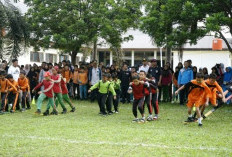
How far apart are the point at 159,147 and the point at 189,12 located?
917 cm

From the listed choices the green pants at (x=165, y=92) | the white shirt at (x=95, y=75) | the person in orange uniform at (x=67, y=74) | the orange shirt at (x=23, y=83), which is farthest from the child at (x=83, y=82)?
the orange shirt at (x=23, y=83)

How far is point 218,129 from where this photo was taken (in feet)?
32.5

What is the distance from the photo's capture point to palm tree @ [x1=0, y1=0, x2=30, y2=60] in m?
15.7

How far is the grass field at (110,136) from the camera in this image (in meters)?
7.13

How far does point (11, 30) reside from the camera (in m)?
16.5

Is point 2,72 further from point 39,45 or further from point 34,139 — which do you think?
point 39,45

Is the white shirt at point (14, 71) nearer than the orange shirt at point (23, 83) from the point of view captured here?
No

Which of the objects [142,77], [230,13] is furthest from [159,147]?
[230,13]

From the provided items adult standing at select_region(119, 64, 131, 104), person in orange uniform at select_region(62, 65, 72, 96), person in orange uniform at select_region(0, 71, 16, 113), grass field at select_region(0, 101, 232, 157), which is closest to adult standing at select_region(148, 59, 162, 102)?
adult standing at select_region(119, 64, 131, 104)

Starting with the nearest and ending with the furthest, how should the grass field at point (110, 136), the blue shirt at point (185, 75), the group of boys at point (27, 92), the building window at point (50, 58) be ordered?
the grass field at point (110, 136) → the group of boys at point (27, 92) → the blue shirt at point (185, 75) → the building window at point (50, 58)

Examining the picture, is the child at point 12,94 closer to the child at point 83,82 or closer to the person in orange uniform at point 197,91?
the child at point 83,82

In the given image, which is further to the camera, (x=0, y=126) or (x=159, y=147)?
(x=0, y=126)

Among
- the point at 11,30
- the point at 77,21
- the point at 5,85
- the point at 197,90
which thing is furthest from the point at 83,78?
the point at 197,90

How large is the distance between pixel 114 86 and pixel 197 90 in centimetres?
470
